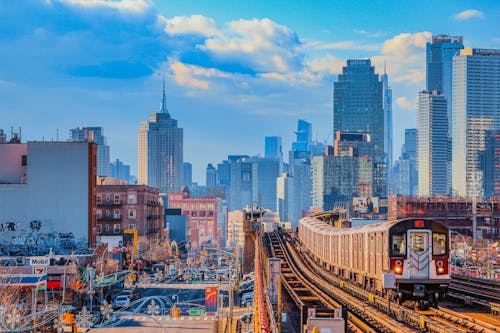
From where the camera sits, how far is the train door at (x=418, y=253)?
40.3m

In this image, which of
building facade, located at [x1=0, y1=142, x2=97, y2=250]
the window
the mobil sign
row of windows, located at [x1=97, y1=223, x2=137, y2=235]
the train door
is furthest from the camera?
the window

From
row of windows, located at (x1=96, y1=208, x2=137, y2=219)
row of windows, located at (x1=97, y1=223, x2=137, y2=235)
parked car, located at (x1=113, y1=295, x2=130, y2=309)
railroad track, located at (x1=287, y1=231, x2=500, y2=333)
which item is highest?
row of windows, located at (x1=96, y1=208, x2=137, y2=219)

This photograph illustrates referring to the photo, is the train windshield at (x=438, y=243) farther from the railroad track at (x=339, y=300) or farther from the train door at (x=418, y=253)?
the railroad track at (x=339, y=300)

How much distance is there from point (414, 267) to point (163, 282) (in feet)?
185

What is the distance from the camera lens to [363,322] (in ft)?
118

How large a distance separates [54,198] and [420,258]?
62474mm

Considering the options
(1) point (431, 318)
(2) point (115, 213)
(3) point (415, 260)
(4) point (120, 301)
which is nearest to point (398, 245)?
(3) point (415, 260)

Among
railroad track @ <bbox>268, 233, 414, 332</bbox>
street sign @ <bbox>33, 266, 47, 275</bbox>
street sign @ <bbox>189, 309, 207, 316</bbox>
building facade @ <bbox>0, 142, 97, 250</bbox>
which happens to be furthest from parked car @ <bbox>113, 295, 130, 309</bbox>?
building facade @ <bbox>0, 142, 97, 250</bbox>

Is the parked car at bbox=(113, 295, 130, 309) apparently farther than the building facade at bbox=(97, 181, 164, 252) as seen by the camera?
No

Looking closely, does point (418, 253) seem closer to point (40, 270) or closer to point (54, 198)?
point (40, 270)

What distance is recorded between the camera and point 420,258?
1592 inches

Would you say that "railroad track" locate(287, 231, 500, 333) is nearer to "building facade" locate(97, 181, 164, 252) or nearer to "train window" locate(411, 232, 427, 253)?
"train window" locate(411, 232, 427, 253)

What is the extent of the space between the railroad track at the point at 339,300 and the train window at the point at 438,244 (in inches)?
150

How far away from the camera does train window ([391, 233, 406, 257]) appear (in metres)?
40.8
